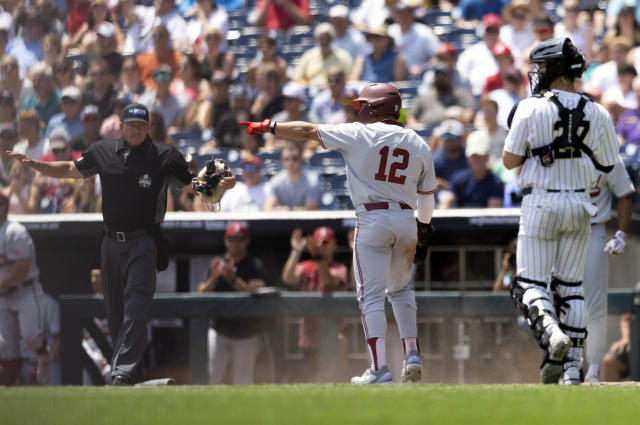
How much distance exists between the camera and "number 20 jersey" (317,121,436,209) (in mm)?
6715

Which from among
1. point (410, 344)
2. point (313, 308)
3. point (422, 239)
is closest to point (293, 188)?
point (313, 308)

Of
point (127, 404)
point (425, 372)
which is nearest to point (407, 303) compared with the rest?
point (127, 404)

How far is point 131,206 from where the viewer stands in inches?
305

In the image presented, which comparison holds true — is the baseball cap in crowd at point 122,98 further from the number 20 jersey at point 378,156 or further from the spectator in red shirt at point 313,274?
the number 20 jersey at point 378,156

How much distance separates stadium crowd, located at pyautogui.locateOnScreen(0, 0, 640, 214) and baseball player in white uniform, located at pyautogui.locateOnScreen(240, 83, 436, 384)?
10.4 feet

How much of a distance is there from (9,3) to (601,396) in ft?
38.5

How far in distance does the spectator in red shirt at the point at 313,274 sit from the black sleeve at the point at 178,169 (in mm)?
1952

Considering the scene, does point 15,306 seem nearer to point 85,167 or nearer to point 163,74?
point 85,167

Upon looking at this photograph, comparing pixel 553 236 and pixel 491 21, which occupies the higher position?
pixel 491 21

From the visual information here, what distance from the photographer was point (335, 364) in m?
9.38

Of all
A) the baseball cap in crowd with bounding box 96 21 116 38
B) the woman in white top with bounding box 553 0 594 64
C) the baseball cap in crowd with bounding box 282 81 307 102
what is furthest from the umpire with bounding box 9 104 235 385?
the baseball cap in crowd with bounding box 96 21 116 38

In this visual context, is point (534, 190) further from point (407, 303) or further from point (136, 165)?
point (136, 165)

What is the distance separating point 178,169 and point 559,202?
2.56 m

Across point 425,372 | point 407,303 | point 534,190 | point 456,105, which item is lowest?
point 425,372
